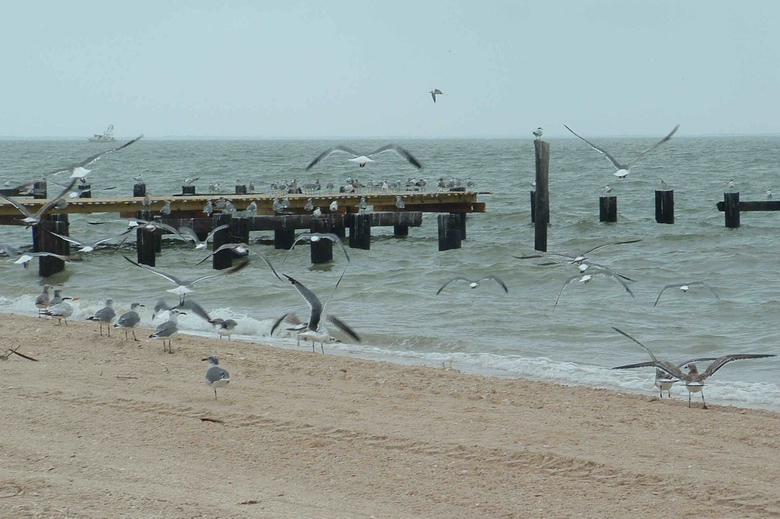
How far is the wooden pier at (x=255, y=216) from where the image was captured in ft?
64.9

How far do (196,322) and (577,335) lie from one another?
4865 millimetres

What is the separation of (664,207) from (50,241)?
16477 mm

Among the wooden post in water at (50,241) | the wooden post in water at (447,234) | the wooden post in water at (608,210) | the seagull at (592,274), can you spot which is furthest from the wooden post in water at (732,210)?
the wooden post in water at (50,241)

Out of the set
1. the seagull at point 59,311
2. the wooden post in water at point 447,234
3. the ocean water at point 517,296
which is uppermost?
the wooden post in water at point 447,234

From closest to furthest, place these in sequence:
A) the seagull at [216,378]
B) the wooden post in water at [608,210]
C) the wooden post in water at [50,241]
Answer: the seagull at [216,378] → the wooden post in water at [50,241] → the wooden post in water at [608,210]

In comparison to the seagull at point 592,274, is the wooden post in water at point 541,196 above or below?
above

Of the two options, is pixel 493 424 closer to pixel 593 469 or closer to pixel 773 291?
pixel 593 469

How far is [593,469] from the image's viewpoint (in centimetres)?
680

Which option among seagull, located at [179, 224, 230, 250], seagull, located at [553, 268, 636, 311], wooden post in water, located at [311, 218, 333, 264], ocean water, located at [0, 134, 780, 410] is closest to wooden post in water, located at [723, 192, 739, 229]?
ocean water, located at [0, 134, 780, 410]

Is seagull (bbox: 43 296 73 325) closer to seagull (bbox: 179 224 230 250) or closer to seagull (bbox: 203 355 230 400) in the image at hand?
seagull (bbox: 203 355 230 400)

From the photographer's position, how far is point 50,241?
19203 millimetres

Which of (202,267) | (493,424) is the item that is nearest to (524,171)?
(202,267)

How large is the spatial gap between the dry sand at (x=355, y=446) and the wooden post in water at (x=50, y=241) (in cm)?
933

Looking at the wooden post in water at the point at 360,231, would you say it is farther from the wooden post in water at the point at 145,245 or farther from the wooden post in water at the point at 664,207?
the wooden post in water at the point at 664,207
